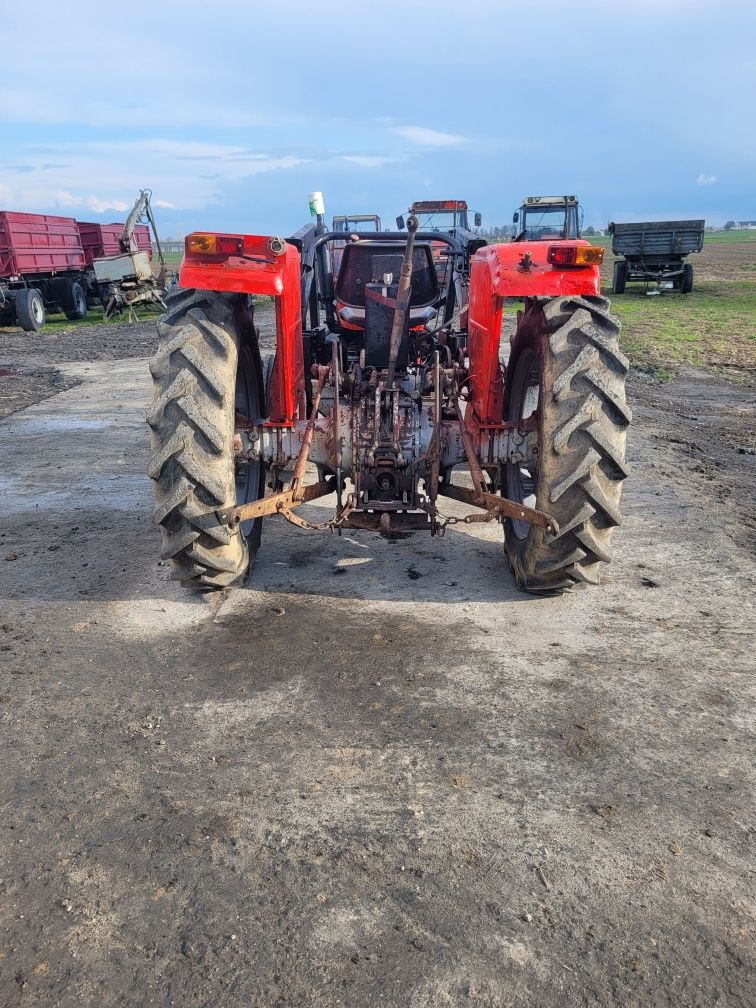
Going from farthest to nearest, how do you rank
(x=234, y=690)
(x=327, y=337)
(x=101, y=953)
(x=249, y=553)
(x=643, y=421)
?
(x=643, y=421) → (x=327, y=337) → (x=249, y=553) → (x=234, y=690) → (x=101, y=953)

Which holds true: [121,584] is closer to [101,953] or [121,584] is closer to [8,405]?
[101,953]

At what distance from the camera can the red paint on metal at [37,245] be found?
19.6 meters

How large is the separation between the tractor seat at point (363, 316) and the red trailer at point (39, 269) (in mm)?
16266

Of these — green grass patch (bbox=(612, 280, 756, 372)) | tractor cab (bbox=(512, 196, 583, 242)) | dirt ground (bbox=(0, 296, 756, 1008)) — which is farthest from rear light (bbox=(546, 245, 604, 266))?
tractor cab (bbox=(512, 196, 583, 242))

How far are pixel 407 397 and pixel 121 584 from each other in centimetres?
205

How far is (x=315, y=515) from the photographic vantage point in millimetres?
6227

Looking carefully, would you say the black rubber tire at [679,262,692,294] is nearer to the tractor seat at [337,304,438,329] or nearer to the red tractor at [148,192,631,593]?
the tractor seat at [337,304,438,329]

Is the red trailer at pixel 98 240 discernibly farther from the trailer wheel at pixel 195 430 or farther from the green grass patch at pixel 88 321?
the trailer wheel at pixel 195 430

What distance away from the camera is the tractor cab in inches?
951

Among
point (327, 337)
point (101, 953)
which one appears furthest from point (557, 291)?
point (101, 953)

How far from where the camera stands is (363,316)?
18.7 ft

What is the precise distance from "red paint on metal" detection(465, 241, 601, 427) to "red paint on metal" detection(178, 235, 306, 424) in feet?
3.36

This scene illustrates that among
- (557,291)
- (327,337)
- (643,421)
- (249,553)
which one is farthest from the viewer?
(643,421)

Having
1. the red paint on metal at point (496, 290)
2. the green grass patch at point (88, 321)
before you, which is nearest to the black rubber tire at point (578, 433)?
the red paint on metal at point (496, 290)
